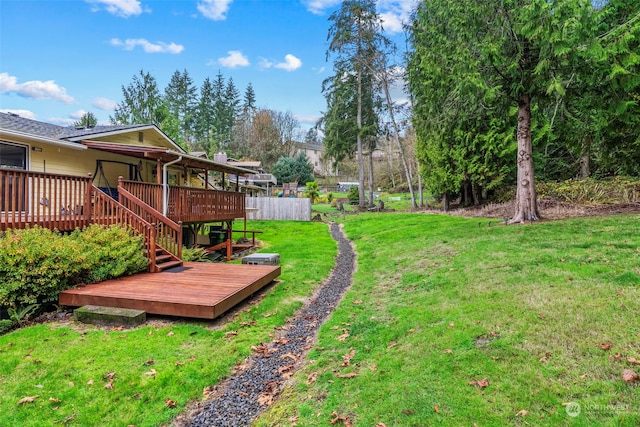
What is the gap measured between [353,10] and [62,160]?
23624 mm

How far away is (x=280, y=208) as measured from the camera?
25.0m

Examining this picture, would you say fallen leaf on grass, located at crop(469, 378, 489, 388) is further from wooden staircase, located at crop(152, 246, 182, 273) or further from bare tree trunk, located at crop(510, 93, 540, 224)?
bare tree trunk, located at crop(510, 93, 540, 224)

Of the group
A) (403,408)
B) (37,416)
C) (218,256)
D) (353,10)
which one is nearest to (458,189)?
(218,256)

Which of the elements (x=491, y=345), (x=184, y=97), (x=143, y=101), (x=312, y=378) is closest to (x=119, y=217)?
(x=312, y=378)

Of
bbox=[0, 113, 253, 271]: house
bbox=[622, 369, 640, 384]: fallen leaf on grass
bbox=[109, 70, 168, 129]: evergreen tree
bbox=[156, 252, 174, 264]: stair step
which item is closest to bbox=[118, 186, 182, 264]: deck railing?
bbox=[0, 113, 253, 271]: house

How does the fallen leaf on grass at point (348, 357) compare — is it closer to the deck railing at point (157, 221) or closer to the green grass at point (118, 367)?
the green grass at point (118, 367)

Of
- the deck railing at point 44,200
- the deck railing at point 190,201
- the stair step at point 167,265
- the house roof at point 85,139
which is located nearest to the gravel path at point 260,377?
the stair step at point 167,265

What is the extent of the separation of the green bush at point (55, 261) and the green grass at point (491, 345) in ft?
15.4

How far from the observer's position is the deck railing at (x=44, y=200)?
641 cm

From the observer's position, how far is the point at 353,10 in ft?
84.7

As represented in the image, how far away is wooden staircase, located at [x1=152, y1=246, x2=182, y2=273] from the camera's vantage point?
25.7 feet

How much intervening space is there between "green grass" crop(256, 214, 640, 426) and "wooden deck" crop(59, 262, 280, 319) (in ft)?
6.15

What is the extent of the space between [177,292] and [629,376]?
236 inches

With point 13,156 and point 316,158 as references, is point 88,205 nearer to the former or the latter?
point 13,156
